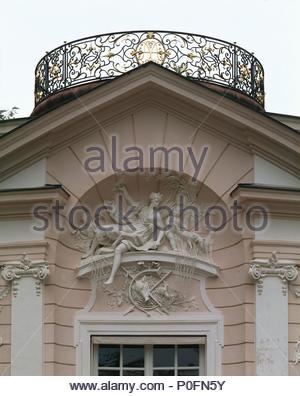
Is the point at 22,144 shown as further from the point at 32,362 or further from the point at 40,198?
the point at 32,362

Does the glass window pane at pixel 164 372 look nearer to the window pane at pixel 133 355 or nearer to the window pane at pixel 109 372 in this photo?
the window pane at pixel 133 355

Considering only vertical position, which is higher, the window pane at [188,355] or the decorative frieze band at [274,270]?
the decorative frieze band at [274,270]

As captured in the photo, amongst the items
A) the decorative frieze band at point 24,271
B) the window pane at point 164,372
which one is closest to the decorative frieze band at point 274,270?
the window pane at point 164,372

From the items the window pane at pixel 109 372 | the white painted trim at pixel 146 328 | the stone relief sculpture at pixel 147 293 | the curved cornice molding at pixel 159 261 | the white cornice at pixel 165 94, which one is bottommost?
the window pane at pixel 109 372

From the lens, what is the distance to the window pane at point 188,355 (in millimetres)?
12352

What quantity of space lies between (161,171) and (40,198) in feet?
5.26

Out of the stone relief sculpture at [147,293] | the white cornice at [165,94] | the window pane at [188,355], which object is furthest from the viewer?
the window pane at [188,355]

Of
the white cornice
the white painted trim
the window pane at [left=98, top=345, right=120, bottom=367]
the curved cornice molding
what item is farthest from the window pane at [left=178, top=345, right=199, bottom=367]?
the white cornice

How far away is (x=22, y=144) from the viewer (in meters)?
12.2

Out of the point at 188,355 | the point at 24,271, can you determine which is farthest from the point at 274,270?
the point at 24,271

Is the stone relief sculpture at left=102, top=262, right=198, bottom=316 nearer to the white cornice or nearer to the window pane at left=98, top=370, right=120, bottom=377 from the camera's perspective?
the window pane at left=98, top=370, right=120, bottom=377

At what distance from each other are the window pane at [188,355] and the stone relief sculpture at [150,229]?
1.17 m

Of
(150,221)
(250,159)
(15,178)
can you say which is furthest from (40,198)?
(250,159)

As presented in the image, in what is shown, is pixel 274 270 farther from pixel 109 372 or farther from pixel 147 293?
pixel 109 372
